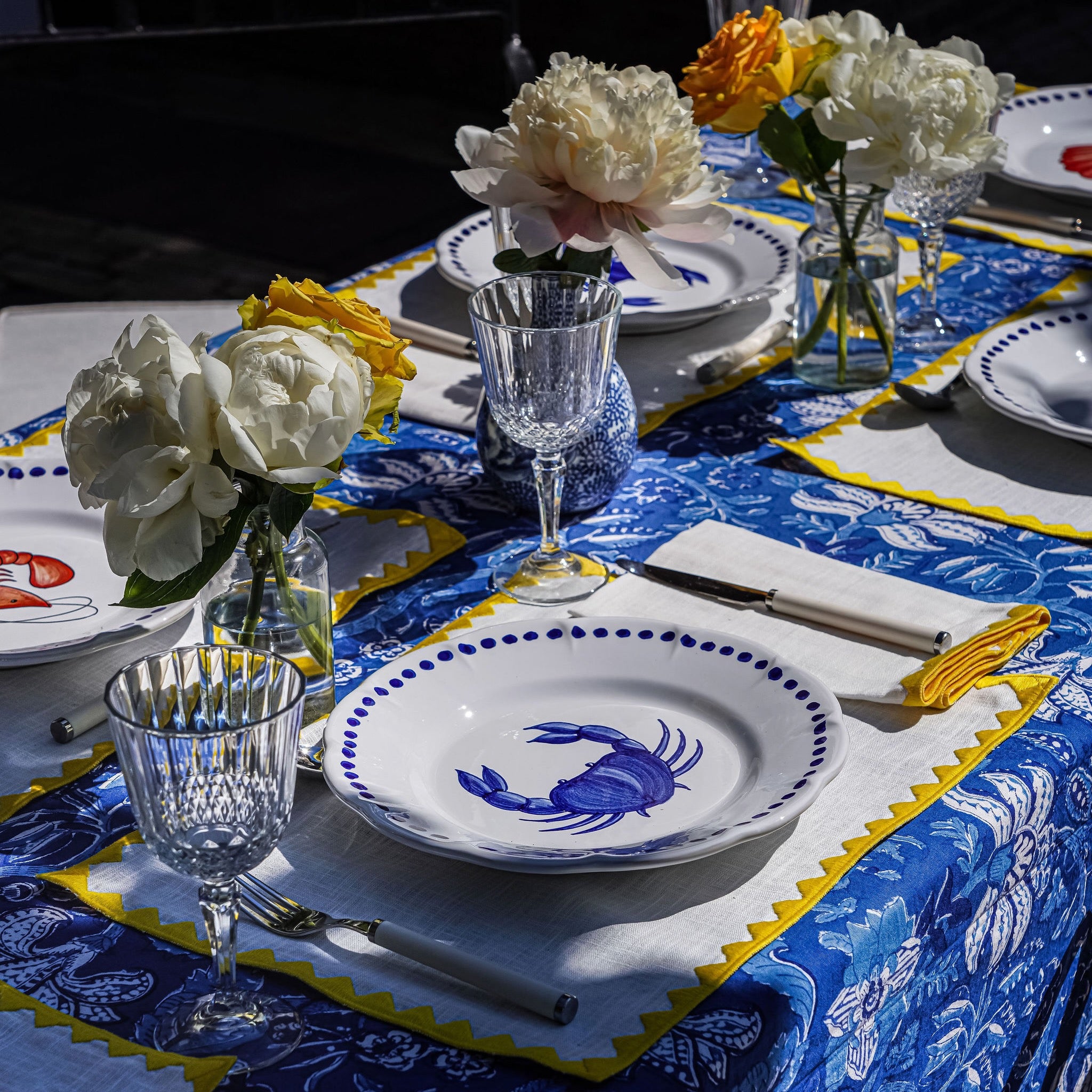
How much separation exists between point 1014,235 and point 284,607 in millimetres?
1178

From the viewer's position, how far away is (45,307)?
241 centimetres

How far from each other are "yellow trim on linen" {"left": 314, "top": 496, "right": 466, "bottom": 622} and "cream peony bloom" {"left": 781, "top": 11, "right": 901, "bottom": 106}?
20.5 inches

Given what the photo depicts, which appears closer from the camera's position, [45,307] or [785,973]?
[785,973]

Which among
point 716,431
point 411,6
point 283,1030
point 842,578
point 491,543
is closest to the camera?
point 283,1030

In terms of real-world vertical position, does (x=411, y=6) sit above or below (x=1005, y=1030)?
above

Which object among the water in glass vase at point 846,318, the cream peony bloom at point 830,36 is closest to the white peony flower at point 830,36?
the cream peony bloom at point 830,36

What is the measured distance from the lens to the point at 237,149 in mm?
4184

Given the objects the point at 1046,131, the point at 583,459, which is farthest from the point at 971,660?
the point at 1046,131

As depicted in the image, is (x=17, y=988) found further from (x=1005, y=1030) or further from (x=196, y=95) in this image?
(x=196, y=95)

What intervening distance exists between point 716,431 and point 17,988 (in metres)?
0.82

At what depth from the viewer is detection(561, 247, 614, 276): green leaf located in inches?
44.5

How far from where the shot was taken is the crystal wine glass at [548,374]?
3.28 feet

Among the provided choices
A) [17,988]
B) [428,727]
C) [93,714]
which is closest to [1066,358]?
[428,727]

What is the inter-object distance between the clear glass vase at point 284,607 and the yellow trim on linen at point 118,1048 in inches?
9.0
